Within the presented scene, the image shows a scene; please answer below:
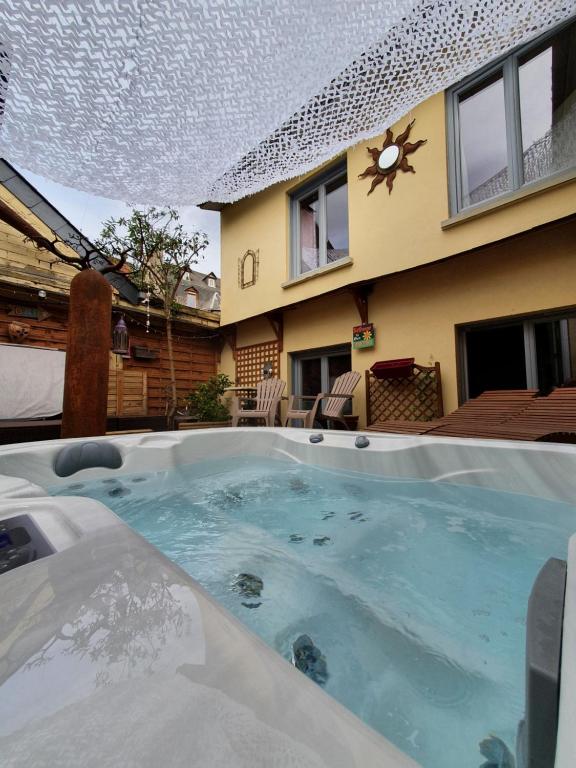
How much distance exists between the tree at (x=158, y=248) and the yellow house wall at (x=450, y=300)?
2.22 metres

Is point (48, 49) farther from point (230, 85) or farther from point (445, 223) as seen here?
point (445, 223)

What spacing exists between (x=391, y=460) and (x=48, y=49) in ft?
7.26

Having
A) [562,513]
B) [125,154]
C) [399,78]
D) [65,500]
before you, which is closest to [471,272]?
[399,78]

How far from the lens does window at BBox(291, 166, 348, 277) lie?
4527 mm

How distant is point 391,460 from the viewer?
1866mm

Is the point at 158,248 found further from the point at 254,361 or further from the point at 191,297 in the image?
the point at 191,297

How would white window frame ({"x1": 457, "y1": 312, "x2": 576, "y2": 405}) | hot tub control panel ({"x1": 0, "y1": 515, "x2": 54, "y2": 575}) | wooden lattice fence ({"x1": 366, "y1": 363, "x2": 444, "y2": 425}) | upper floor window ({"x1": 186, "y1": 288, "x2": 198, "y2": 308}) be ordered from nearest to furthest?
hot tub control panel ({"x1": 0, "y1": 515, "x2": 54, "y2": 575}) → white window frame ({"x1": 457, "y1": 312, "x2": 576, "y2": 405}) → wooden lattice fence ({"x1": 366, "y1": 363, "x2": 444, "y2": 425}) → upper floor window ({"x1": 186, "y1": 288, "x2": 198, "y2": 308})

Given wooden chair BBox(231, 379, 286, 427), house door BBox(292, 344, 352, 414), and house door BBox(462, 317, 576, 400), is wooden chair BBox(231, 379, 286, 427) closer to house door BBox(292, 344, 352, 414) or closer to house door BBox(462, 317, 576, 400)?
house door BBox(292, 344, 352, 414)

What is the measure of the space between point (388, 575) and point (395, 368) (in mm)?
2757

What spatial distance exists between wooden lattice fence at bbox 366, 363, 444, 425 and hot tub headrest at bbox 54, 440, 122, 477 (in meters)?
2.79

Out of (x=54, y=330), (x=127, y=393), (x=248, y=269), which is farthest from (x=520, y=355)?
(x=54, y=330)

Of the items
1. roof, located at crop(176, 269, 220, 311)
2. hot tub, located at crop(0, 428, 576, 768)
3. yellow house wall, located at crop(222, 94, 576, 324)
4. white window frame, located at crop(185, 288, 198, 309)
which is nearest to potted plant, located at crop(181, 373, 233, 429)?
yellow house wall, located at crop(222, 94, 576, 324)

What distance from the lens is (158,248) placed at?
5238 millimetres

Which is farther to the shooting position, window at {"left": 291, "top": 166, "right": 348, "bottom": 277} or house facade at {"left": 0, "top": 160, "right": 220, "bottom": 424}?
window at {"left": 291, "top": 166, "right": 348, "bottom": 277}
